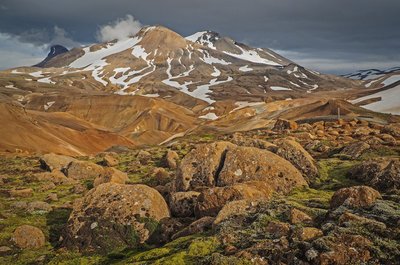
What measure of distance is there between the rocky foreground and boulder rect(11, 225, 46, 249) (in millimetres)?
58

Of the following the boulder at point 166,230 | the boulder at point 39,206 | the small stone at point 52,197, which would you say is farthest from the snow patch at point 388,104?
the boulder at point 166,230

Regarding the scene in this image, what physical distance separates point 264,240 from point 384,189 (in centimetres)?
1366

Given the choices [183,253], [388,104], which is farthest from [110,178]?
[388,104]

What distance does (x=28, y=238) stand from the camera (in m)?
21.4

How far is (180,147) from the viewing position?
197 feet

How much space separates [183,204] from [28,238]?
9.14 meters

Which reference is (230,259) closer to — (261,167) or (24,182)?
(261,167)

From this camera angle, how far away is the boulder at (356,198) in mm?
15916

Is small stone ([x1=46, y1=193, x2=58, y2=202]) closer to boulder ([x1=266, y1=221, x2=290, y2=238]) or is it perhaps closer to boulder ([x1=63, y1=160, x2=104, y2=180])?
boulder ([x1=63, y1=160, x2=104, y2=180])

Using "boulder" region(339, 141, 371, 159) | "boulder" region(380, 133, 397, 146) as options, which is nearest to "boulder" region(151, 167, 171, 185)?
"boulder" region(339, 141, 371, 159)

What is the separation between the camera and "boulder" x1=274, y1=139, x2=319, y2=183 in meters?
28.6

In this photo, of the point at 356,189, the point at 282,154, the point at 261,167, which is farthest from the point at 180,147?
the point at 356,189

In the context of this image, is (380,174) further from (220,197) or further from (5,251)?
(5,251)

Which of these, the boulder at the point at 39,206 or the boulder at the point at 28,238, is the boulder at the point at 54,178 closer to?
the boulder at the point at 39,206
